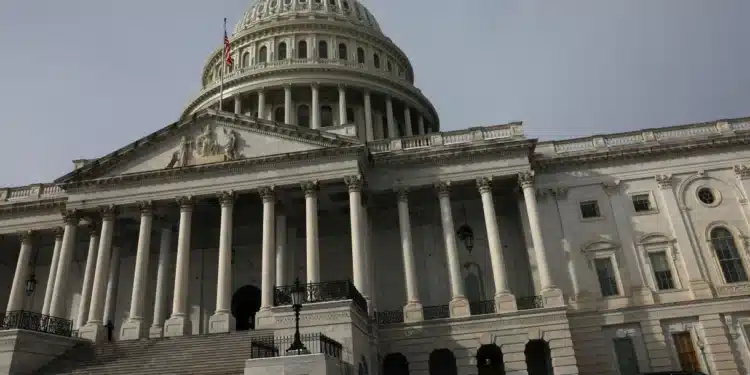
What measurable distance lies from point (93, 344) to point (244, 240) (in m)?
12.1

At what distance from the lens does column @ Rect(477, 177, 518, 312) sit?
2947 centimetres

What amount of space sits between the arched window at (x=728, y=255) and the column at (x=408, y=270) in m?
17.7

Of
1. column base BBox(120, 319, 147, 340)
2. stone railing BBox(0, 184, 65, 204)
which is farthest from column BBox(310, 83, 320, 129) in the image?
column base BBox(120, 319, 147, 340)

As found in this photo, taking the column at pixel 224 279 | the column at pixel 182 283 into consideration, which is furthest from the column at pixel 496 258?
the column at pixel 182 283

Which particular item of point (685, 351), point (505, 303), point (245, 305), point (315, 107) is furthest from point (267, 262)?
point (315, 107)

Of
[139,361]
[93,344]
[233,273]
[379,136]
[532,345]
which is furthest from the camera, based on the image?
[379,136]

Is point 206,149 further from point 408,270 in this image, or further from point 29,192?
point 29,192

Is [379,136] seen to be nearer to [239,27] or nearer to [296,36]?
[296,36]

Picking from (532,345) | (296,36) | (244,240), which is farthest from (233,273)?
(296,36)

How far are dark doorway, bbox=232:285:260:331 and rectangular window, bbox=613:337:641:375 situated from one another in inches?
871

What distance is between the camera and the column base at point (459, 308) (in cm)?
2953

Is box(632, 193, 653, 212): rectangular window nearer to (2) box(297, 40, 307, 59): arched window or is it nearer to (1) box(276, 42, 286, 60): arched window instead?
(2) box(297, 40, 307, 59): arched window

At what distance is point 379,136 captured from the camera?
52.5m

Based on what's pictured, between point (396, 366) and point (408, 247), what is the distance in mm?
6437
